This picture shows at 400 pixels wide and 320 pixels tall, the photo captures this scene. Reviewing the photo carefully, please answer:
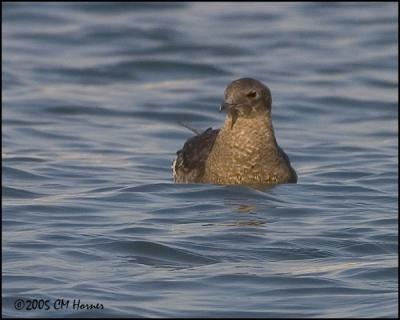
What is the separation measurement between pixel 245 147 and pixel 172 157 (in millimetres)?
2939

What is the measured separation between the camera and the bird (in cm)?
1487

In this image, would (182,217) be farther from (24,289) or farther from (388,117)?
(388,117)

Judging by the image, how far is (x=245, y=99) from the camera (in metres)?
14.9

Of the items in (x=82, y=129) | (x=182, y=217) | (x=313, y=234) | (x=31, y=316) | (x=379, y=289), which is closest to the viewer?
(x=31, y=316)

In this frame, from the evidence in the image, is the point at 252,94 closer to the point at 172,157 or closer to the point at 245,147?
the point at 245,147

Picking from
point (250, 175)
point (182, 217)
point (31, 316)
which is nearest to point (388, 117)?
point (250, 175)

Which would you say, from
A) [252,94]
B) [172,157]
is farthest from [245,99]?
[172,157]

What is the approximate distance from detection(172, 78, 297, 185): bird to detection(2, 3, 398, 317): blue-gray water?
0.72 feet

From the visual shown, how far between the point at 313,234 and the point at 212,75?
11.9m

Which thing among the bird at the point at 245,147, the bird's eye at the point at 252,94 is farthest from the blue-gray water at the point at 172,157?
the bird's eye at the point at 252,94

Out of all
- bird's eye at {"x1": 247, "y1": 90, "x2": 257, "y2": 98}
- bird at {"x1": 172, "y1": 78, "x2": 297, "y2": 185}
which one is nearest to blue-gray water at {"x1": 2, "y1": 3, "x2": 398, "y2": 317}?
bird at {"x1": 172, "y1": 78, "x2": 297, "y2": 185}

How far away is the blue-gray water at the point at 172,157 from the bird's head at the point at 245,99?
771 millimetres

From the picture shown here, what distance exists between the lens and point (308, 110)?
21.9m

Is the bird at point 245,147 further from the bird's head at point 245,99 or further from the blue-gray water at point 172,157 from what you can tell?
the blue-gray water at point 172,157
